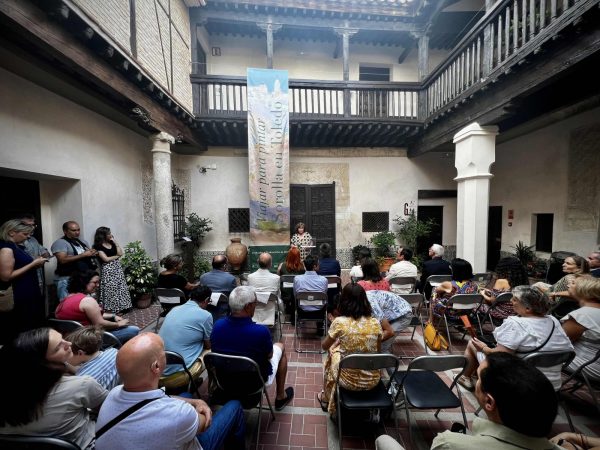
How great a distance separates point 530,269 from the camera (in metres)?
6.57

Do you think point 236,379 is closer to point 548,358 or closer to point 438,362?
point 438,362

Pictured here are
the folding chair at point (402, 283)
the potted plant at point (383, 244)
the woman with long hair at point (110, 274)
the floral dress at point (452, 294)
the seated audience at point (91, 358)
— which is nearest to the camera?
the seated audience at point (91, 358)

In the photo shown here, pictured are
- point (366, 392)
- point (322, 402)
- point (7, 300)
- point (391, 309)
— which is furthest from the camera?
point (391, 309)

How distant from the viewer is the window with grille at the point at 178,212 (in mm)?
7789

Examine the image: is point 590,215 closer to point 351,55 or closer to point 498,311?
point 498,311

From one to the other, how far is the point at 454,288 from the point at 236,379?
305 cm

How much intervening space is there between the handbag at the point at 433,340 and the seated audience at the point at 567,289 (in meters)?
1.32

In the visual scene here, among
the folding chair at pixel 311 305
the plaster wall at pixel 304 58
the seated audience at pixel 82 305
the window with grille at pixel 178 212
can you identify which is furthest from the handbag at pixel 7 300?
the plaster wall at pixel 304 58

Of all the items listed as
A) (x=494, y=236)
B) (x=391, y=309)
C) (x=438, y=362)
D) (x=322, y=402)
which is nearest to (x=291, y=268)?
(x=391, y=309)

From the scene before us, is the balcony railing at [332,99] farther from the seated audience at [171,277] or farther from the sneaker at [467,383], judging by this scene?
the sneaker at [467,383]

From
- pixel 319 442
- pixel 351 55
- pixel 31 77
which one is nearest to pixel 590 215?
pixel 319 442

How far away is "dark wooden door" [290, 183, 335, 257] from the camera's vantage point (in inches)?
343

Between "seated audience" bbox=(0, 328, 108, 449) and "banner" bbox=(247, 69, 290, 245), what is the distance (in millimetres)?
5997

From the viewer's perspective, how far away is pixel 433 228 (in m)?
9.21
